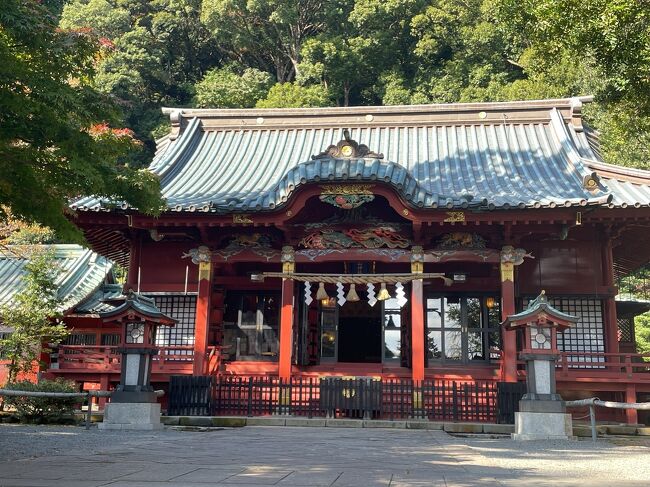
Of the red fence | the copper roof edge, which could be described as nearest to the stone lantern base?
the red fence

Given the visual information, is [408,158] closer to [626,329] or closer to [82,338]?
[626,329]

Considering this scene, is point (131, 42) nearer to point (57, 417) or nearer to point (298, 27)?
point (298, 27)

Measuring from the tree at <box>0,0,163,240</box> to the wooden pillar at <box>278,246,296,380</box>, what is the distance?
7211mm

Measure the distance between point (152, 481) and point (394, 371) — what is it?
426 inches

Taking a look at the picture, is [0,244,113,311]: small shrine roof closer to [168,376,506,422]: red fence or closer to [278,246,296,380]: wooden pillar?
[168,376,506,422]: red fence

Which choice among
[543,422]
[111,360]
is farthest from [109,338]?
[543,422]

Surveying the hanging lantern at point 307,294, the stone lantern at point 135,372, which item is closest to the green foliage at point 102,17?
the hanging lantern at point 307,294

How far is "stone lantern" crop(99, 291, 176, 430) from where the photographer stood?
12164 mm

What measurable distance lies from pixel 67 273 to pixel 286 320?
12.6 meters

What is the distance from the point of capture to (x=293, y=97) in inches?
1640

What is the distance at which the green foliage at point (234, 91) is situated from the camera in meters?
44.8

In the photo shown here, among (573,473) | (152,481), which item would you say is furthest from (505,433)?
(152,481)

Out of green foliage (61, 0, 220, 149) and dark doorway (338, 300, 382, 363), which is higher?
green foliage (61, 0, 220, 149)

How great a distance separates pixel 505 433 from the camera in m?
12.6
